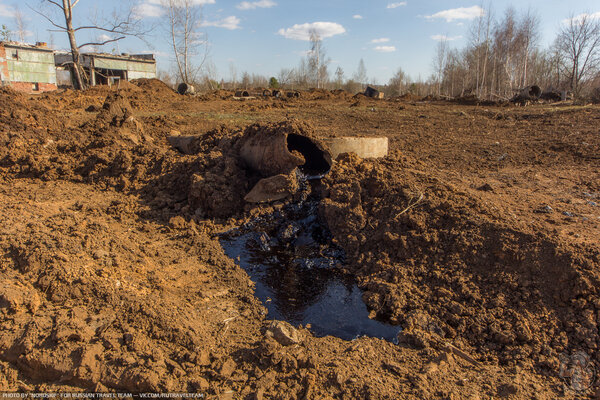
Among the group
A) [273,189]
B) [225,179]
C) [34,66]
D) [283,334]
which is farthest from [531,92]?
[34,66]

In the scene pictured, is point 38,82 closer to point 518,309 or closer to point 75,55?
point 75,55

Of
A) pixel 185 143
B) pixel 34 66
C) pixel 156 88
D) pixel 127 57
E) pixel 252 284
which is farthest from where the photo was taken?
pixel 127 57

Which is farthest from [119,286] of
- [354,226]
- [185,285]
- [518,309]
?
[518,309]

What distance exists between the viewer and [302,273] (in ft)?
14.7

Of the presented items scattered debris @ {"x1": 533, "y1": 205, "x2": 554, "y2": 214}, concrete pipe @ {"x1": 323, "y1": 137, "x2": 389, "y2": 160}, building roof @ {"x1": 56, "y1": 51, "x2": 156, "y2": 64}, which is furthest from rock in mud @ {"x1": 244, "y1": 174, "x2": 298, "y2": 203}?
building roof @ {"x1": 56, "y1": 51, "x2": 156, "y2": 64}

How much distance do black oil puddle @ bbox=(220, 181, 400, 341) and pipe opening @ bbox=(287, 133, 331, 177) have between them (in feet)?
1.74

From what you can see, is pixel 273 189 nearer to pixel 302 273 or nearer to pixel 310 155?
pixel 310 155

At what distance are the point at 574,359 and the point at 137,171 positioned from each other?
6.15 metres

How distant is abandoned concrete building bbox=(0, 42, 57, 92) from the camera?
20250mm

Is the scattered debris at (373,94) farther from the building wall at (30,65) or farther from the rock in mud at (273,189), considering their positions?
the rock in mud at (273,189)

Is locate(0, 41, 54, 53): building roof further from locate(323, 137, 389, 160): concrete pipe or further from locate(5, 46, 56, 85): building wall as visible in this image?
locate(323, 137, 389, 160): concrete pipe

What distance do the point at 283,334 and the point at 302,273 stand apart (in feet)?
5.10

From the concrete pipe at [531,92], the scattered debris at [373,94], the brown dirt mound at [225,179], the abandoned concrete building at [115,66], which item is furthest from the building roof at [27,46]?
the concrete pipe at [531,92]

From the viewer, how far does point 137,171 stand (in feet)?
20.5
